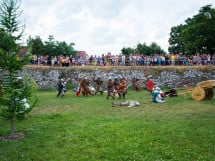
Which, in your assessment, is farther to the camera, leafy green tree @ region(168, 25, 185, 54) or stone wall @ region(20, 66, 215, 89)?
leafy green tree @ region(168, 25, 185, 54)

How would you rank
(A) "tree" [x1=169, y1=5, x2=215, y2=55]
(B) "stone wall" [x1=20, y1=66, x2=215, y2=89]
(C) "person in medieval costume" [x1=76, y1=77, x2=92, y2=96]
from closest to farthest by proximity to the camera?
(C) "person in medieval costume" [x1=76, y1=77, x2=92, y2=96] < (B) "stone wall" [x1=20, y1=66, x2=215, y2=89] < (A) "tree" [x1=169, y1=5, x2=215, y2=55]

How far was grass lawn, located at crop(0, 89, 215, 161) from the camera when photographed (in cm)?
910

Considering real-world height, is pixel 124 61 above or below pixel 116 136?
above

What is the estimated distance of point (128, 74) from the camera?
34156mm

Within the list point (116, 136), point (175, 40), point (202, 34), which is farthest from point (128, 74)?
point (175, 40)

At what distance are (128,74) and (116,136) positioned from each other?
76.8 ft

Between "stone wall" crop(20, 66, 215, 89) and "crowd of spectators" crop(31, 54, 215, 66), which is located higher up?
"crowd of spectators" crop(31, 54, 215, 66)

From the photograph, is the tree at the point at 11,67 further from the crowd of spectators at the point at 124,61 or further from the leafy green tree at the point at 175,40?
the leafy green tree at the point at 175,40

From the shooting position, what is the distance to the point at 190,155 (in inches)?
350

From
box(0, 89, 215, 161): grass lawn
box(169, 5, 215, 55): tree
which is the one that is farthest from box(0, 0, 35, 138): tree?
box(169, 5, 215, 55): tree

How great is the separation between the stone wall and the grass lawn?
1703 centimetres

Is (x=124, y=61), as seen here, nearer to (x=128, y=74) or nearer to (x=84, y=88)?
(x=128, y=74)

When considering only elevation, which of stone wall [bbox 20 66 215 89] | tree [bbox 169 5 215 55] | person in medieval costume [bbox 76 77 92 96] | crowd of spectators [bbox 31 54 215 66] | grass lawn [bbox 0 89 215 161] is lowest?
grass lawn [bbox 0 89 215 161]

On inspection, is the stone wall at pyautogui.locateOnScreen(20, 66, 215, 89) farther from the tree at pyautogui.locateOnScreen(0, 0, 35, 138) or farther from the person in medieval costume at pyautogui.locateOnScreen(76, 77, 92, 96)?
the tree at pyautogui.locateOnScreen(0, 0, 35, 138)
